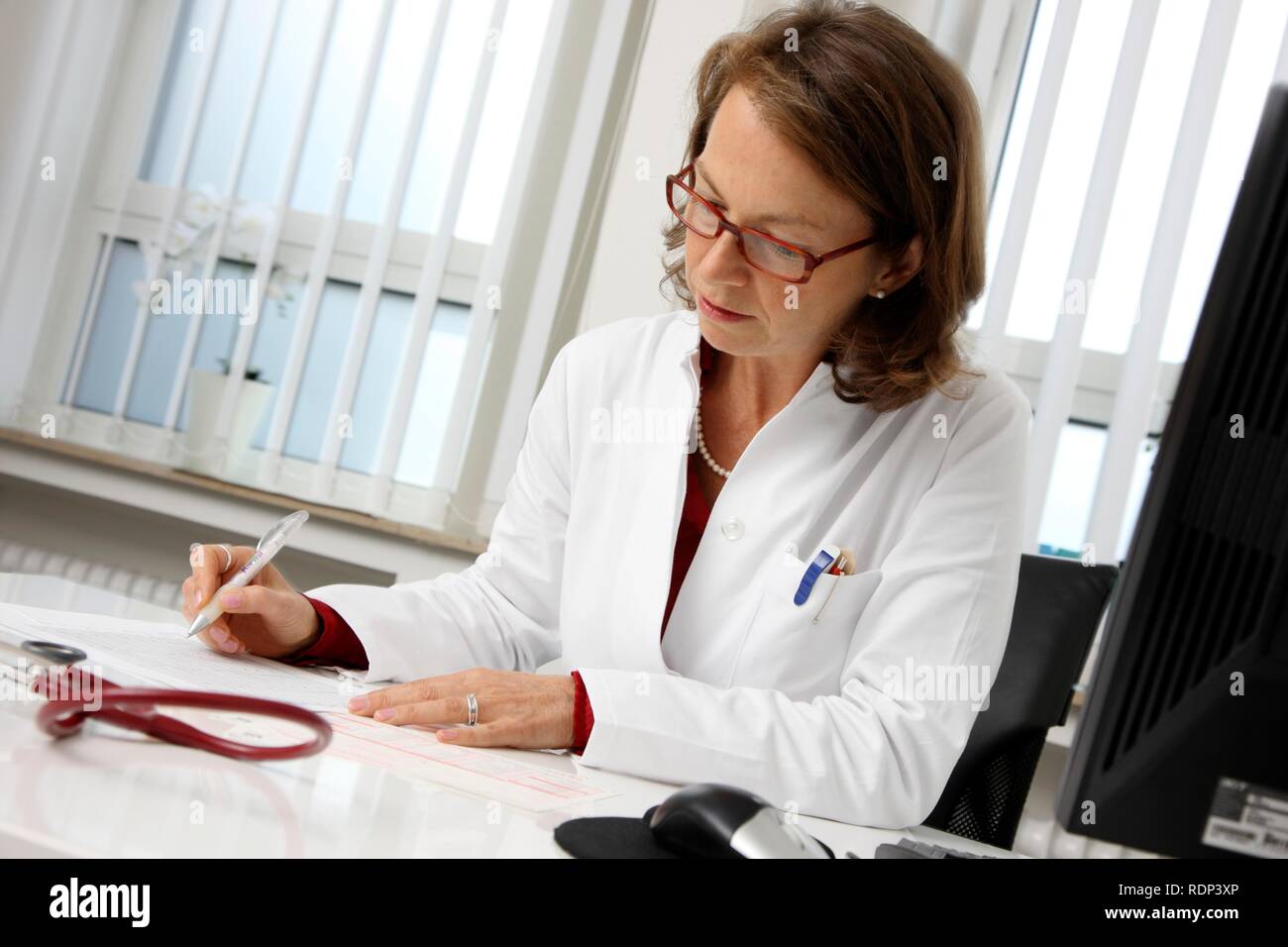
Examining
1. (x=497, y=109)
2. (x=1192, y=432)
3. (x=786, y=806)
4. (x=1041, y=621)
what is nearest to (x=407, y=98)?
(x=497, y=109)

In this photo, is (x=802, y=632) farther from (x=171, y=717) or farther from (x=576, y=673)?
(x=171, y=717)

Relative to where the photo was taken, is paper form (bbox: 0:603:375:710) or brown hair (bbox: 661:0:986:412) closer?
paper form (bbox: 0:603:375:710)

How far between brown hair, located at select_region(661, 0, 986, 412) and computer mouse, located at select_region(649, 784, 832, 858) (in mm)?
698

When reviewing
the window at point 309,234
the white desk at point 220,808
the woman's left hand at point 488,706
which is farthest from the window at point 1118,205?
the white desk at point 220,808

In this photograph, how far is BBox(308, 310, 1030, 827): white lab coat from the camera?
0.96 m

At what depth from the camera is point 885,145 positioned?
1.14 metres

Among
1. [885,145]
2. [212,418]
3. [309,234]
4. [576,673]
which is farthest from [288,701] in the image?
[309,234]

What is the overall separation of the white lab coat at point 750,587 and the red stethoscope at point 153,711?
0.30 meters

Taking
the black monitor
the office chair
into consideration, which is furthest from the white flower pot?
the black monitor

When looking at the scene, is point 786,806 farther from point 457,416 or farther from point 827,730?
point 457,416

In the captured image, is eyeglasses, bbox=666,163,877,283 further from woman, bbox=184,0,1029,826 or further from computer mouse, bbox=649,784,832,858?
computer mouse, bbox=649,784,832,858

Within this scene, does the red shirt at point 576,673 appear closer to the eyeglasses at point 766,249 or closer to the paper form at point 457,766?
the paper form at point 457,766

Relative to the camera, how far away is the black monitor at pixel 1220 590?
17.9 inches
